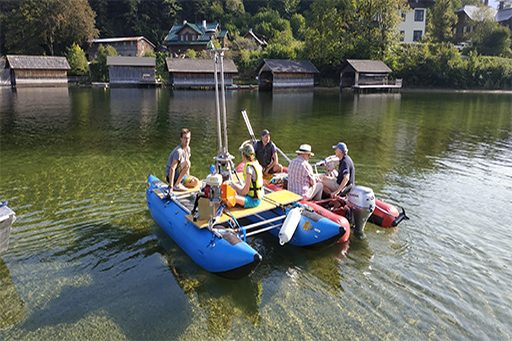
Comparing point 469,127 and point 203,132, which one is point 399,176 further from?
point 469,127

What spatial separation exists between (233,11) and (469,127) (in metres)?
81.8

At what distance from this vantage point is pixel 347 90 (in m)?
63.6

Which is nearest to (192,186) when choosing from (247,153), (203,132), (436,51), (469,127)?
Result: (247,153)

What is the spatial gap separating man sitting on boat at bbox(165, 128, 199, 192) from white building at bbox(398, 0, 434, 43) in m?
82.6

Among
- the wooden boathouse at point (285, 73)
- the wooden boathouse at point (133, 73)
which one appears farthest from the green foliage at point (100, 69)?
the wooden boathouse at point (285, 73)

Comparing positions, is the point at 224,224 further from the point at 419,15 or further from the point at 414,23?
the point at 419,15

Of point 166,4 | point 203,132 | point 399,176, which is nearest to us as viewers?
point 399,176

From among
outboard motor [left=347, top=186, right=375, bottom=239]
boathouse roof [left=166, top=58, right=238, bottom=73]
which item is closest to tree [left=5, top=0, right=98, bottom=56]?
boathouse roof [left=166, top=58, right=238, bottom=73]

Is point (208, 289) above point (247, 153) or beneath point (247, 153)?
beneath

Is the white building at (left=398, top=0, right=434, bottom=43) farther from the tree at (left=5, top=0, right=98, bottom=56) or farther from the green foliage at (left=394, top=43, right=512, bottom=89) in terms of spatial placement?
the tree at (left=5, top=0, right=98, bottom=56)

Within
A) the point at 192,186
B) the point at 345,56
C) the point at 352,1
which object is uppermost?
the point at 352,1

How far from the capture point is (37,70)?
62.9 metres

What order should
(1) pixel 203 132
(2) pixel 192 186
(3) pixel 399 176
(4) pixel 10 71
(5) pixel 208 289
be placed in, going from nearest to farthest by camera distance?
(5) pixel 208 289, (2) pixel 192 186, (3) pixel 399 176, (1) pixel 203 132, (4) pixel 10 71

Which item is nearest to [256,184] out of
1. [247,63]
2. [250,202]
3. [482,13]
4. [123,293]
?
[250,202]
